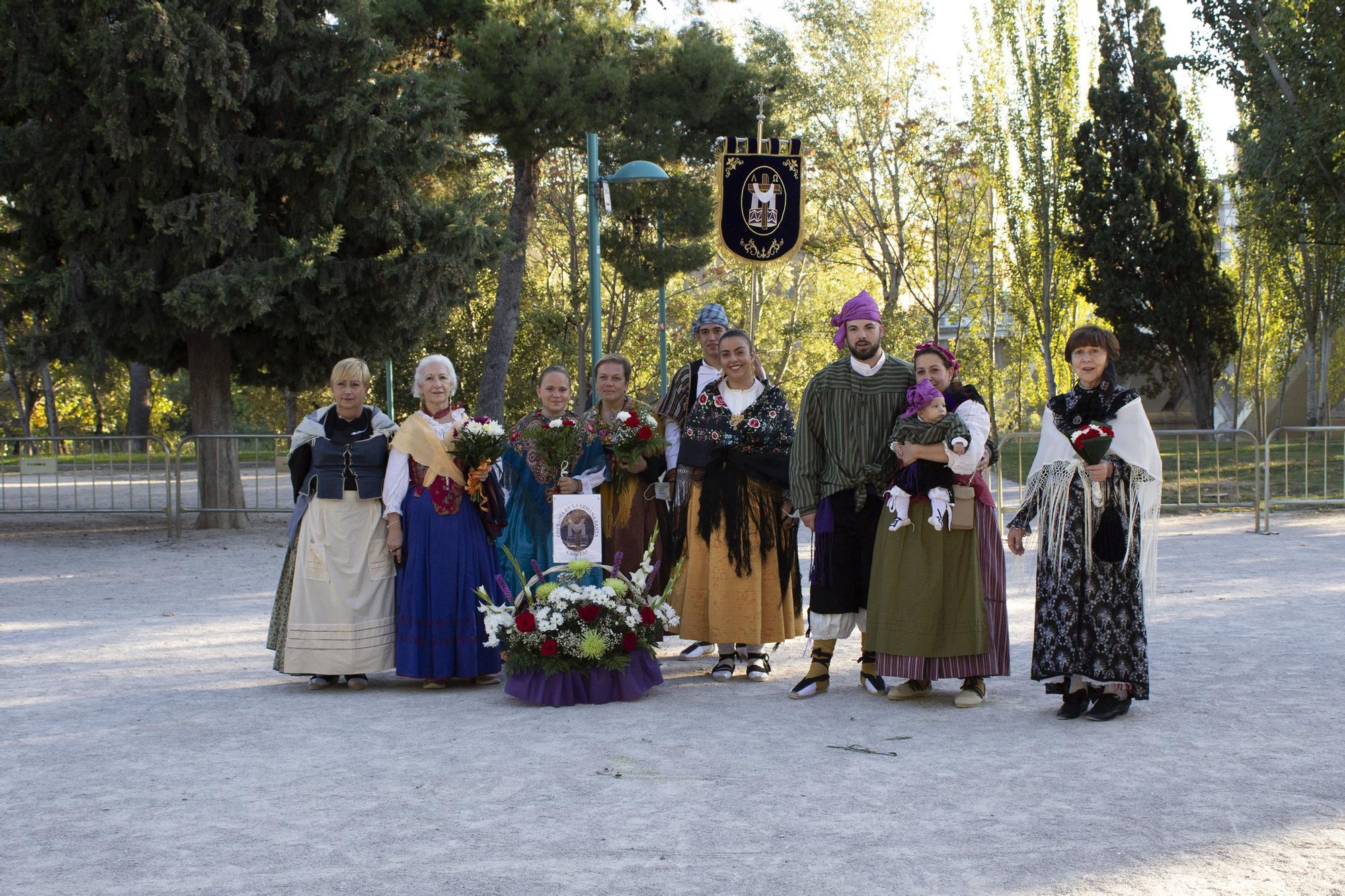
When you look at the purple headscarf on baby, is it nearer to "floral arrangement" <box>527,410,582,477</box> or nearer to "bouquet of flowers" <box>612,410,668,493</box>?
"bouquet of flowers" <box>612,410,668,493</box>

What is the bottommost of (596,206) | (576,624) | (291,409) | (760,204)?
(576,624)

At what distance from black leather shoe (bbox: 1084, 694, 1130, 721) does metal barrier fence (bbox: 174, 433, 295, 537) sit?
11.6 metres

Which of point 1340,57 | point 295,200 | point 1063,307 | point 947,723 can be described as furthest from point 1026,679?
point 1063,307

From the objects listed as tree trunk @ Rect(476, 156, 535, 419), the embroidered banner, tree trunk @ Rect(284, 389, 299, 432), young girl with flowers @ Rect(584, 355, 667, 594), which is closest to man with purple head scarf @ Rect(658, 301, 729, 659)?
young girl with flowers @ Rect(584, 355, 667, 594)

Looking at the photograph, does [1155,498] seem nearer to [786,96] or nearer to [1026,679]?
[1026,679]

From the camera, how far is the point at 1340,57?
18469mm

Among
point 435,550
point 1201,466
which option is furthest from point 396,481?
point 1201,466

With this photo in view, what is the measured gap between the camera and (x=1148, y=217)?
31.9 metres

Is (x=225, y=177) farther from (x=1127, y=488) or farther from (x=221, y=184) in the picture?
(x=1127, y=488)

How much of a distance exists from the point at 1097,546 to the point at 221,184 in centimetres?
1275

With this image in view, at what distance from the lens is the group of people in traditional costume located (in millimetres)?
6410

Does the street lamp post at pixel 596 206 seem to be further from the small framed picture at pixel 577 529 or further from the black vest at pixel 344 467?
the small framed picture at pixel 577 529

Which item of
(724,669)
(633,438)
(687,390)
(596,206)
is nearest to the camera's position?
(633,438)

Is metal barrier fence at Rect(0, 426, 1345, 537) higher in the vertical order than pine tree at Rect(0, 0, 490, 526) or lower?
lower
